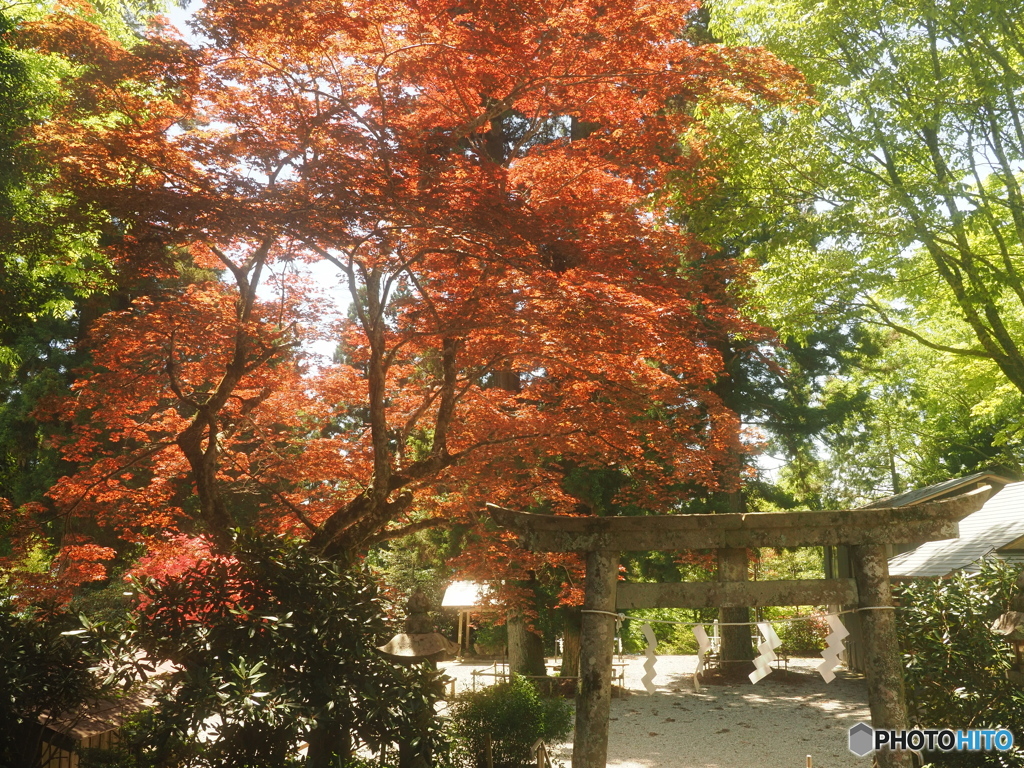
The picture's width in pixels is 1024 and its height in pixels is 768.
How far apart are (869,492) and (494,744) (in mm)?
31114

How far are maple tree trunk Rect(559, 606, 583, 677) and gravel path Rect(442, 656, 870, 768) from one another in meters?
1.11

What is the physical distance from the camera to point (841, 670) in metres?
18.5

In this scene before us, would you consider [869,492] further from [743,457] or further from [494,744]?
[494,744]

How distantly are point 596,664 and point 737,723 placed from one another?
8.59 meters

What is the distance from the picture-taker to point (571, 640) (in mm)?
15516

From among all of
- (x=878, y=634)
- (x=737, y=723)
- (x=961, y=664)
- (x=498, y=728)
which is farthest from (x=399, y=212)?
(x=737, y=723)

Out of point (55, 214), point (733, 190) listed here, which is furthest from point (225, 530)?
point (733, 190)

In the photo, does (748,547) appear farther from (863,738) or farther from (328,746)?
(328,746)

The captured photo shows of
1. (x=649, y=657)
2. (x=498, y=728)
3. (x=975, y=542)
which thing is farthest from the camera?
(x=975, y=542)

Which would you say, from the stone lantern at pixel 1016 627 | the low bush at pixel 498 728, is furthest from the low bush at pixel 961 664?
the low bush at pixel 498 728

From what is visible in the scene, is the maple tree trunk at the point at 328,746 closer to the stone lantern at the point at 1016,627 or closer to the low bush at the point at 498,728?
the low bush at the point at 498,728

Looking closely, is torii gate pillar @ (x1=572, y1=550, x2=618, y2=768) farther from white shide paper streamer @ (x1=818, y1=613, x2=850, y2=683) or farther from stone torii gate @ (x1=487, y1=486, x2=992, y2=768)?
white shide paper streamer @ (x1=818, y1=613, x2=850, y2=683)

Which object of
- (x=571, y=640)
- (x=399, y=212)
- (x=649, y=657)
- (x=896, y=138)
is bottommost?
(x=571, y=640)

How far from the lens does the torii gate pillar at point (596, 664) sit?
19.8 feet
